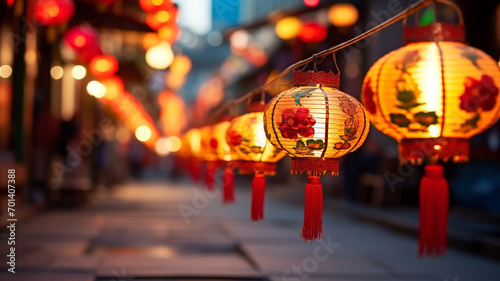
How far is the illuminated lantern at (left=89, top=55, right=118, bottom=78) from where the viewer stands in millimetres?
20047

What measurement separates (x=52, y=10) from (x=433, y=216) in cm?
1090

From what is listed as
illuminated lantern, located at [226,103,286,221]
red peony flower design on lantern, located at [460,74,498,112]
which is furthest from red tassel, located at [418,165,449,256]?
illuminated lantern, located at [226,103,286,221]

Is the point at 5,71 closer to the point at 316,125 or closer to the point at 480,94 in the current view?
the point at 316,125

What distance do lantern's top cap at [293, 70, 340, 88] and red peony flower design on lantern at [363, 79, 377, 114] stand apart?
27cm

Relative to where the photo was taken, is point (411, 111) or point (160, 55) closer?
point (411, 111)

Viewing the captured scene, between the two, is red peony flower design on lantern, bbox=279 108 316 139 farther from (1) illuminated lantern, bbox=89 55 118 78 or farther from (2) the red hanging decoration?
(1) illuminated lantern, bbox=89 55 118 78

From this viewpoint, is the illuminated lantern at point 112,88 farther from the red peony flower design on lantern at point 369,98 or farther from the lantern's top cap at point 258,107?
the red peony flower design on lantern at point 369,98

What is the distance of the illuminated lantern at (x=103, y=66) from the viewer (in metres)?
20.0

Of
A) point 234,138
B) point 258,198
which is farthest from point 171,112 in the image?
point 258,198

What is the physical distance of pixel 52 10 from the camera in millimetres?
14070

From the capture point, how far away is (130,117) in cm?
3338

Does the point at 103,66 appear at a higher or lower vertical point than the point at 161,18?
lower

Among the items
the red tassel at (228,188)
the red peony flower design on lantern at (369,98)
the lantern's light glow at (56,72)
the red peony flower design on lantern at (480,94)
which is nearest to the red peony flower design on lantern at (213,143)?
the red tassel at (228,188)

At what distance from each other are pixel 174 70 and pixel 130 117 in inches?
121
